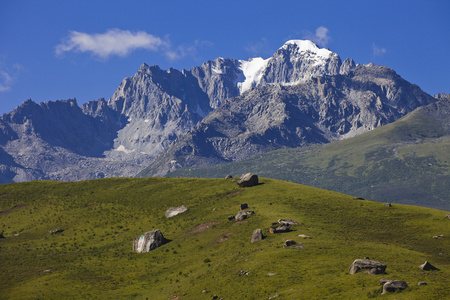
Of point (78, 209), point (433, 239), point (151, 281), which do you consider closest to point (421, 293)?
point (433, 239)

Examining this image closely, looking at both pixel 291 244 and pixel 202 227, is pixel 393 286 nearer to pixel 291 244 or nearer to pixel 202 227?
pixel 291 244

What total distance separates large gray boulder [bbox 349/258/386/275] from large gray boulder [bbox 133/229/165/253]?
52.1 meters

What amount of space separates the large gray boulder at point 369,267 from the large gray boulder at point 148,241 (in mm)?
52108

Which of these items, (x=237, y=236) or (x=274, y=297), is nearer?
(x=274, y=297)

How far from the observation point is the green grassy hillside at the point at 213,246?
69.2 meters

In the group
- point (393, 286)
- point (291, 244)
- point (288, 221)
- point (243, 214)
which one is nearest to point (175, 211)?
point (243, 214)

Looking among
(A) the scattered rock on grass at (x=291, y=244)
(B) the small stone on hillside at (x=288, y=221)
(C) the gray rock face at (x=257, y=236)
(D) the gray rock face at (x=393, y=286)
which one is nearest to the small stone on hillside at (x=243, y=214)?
(B) the small stone on hillside at (x=288, y=221)

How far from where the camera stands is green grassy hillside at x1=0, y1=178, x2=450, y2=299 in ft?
227

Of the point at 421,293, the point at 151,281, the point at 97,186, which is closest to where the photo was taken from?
the point at 421,293

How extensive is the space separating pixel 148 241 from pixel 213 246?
17.1 metres

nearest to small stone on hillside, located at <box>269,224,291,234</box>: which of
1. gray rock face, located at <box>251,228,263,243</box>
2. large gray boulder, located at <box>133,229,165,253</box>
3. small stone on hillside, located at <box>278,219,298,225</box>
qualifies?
gray rock face, located at <box>251,228,263,243</box>

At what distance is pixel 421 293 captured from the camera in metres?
53.9

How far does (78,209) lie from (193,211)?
39.6 m

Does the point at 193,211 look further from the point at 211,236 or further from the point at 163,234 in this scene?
the point at 211,236
